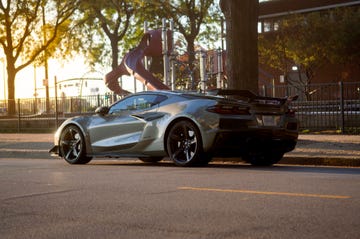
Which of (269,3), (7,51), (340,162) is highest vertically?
(269,3)

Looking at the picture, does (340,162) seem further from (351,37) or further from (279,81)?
(279,81)

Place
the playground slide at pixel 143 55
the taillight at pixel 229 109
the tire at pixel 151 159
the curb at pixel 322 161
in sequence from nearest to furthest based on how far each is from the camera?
the taillight at pixel 229 109 → the curb at pixel 322 161 → the tire at pixel 151 159 → the playground slide at pixel 143 55

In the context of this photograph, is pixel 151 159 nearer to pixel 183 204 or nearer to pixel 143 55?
pixel 183 204

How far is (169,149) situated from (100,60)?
5032cm

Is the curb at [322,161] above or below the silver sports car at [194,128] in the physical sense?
below

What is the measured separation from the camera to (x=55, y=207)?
7.43 metres

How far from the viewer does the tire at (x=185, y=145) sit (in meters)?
11.9

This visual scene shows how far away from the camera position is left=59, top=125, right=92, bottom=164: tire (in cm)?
1384

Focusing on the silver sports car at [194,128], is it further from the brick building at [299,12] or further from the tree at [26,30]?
the brick building at [299,12]

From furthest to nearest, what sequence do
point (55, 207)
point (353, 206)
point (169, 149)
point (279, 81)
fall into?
point (279, 81) < point (169, 149) < point (55, 207) < point (353, 206)

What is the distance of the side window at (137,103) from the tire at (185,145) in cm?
86

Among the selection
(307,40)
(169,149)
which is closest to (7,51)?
(307,40)

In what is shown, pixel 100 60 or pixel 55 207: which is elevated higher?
pixel 100 60

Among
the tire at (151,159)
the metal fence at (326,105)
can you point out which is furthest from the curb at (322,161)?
the metal fence at (326,105)
